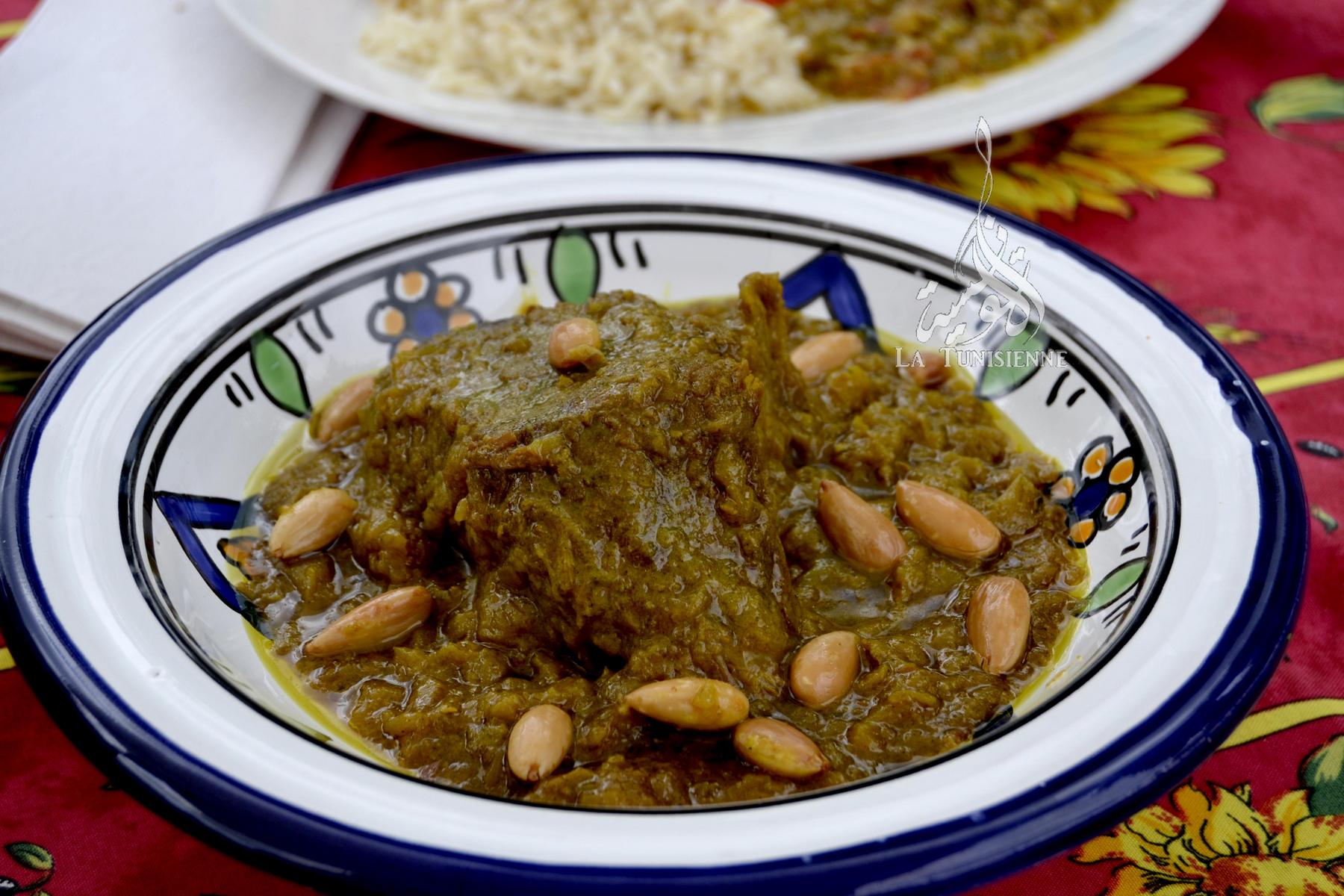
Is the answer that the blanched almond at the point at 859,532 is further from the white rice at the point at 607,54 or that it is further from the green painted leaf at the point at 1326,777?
the white rice at the point at 607,54

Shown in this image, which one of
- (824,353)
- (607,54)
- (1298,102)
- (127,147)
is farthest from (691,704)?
(1298,102)

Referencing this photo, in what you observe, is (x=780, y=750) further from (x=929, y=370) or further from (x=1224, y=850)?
(x=929, y=370)

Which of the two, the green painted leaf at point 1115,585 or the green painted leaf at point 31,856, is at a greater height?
the green painted leaf at point 1115,585

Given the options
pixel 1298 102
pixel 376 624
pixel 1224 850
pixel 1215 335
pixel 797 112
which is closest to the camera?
pixel 1224 850

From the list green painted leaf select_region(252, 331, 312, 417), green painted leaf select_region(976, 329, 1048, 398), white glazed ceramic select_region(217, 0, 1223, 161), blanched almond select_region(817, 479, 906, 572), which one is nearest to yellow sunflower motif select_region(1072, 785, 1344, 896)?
blanched almond select_region(817, 479, 906, 572)

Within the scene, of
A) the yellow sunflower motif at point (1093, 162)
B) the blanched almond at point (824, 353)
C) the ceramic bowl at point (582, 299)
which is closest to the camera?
the ceramic bowl at point (582, 299)

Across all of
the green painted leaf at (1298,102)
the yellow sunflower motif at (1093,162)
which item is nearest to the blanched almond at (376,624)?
the yellow sunflower motif at (1093,162)
